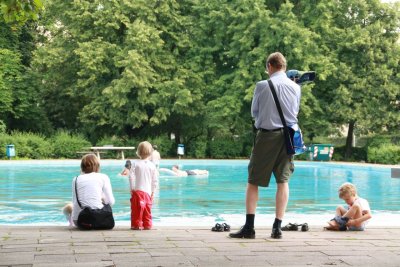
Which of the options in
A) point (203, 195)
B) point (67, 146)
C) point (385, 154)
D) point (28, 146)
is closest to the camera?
point (203, 195)

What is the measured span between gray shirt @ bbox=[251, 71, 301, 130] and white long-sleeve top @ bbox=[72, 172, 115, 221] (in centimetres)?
216

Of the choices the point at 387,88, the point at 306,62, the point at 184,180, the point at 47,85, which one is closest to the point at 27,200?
the point at 184,180

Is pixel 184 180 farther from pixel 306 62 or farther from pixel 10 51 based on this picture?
pixel 10 51

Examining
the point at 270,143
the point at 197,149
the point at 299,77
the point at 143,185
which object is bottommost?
the point at 197,149

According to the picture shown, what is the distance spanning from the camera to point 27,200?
1560cm

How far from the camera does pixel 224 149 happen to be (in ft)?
125

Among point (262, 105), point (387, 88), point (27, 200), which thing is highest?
point (387, 88)

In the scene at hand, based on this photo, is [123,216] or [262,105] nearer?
[262,105]

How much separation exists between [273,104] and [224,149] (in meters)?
31.1

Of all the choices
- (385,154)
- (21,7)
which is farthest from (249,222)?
(385,154)

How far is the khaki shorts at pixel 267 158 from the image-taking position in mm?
7031

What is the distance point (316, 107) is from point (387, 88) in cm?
365

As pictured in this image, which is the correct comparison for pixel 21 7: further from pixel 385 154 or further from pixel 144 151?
pixel 385 154

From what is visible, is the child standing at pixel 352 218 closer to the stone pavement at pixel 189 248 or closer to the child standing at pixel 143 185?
the stone pavement at pixel 189 248
